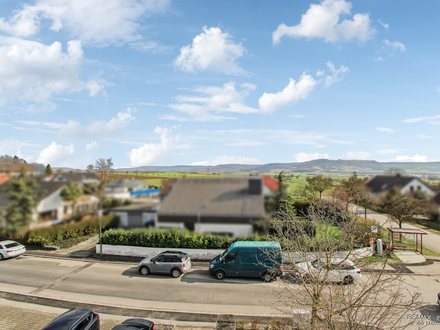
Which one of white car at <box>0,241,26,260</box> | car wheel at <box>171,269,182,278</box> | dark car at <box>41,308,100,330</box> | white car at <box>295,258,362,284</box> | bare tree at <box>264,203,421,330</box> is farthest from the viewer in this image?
white car at <box>0,241,26,260</box>

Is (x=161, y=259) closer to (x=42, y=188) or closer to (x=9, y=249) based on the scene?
(x=9, y=249)

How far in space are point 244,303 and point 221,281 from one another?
3658 millimetres

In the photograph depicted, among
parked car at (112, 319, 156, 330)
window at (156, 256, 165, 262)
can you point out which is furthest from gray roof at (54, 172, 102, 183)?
window at (156, 256, 165, 262)

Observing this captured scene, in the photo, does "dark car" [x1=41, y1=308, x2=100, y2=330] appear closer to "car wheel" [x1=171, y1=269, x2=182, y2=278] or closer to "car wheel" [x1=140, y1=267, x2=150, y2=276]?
"car wheel" [x1=140, y1=267, x2=150, y2=276]

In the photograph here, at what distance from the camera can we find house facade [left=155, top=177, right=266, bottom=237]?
2.26m

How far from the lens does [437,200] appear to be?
3.22 meters

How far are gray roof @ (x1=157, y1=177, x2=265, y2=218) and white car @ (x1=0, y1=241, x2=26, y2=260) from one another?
92.3 feet

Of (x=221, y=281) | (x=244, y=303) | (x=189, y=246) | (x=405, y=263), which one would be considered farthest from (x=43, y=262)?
(x=405, y=263)

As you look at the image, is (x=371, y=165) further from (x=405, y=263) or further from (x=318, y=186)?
(x=318, y=186)

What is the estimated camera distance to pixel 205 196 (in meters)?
2.26

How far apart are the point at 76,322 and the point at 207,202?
40.1 ft

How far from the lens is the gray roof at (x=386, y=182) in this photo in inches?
151

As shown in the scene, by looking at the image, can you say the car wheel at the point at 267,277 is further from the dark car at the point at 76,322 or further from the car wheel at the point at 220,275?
the dark car at the point at 76,322

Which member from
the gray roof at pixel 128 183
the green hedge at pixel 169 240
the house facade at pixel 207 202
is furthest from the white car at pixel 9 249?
the house facade at pixel 207 202
